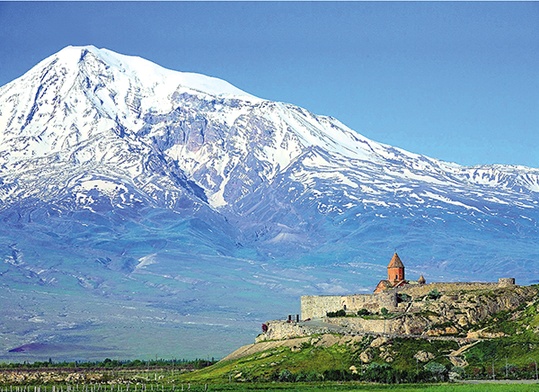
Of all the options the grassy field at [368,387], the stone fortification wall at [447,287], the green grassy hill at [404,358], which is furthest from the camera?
the stone fortification wall at [447,287]

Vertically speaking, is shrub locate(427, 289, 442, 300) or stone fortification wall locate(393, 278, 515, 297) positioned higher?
stone fortification wall locate(393, 278, 515, 297)

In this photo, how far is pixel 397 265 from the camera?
11000 cm

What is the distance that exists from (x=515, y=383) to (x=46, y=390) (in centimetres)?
3348

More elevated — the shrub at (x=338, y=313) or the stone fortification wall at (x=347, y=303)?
the stone fortification wall at (x=347, y=303)

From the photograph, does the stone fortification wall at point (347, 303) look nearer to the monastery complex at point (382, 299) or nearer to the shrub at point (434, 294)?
the monastery complex at point (382, 299)

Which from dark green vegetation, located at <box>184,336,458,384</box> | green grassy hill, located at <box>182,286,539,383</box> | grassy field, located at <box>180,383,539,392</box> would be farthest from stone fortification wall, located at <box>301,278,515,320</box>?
grassy field, located at <box>180,383,539,392</box>

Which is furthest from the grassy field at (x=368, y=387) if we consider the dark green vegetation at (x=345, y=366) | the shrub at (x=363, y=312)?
the shrub at (x=363, y=312)

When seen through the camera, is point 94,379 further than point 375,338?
Yes

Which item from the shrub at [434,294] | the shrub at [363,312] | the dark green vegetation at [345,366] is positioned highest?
the shrub at [434,294]

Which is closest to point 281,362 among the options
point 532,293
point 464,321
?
point 464,321

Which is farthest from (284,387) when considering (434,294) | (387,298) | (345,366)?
(434,294)

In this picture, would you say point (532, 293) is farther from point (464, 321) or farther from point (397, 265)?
point (397, 265)

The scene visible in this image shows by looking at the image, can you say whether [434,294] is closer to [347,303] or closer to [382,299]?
[382,299]

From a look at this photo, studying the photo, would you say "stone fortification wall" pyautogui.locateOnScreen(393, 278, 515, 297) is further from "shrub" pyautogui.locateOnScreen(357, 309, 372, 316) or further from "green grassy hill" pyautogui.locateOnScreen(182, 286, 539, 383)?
"green grassy hill" pyautogui.locateOnScreen(182, 286, 539, 383)
